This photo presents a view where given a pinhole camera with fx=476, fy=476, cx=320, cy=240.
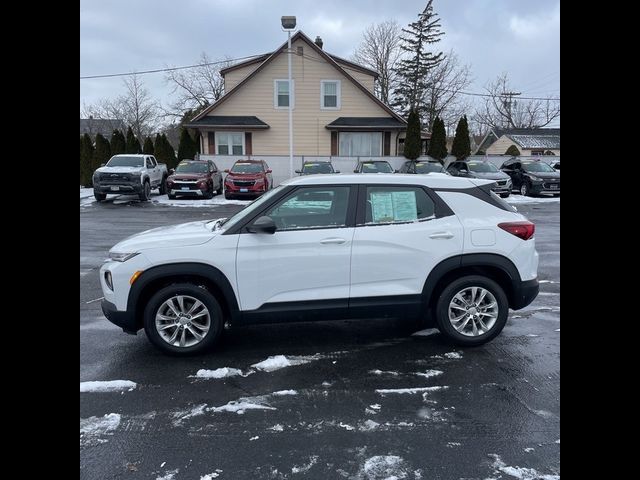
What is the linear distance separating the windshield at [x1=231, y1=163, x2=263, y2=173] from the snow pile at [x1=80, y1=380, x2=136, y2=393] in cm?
1843

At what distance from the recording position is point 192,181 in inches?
844

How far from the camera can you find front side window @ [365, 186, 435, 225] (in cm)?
474

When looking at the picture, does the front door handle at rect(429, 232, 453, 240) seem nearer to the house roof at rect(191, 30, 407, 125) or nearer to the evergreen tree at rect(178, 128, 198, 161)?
the house roof at rect(191, 30, 407, 125)

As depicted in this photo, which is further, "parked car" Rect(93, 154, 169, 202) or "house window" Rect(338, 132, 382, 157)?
"house window" Rect(338, 132, 382, 157)

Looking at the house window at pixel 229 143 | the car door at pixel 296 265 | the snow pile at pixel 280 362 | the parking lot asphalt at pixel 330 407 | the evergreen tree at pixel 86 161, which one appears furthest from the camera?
the house window at pixel 229 143

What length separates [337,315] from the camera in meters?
4.63

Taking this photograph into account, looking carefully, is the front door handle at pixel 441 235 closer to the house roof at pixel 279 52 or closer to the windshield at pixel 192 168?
the windshield at pixel 192 168

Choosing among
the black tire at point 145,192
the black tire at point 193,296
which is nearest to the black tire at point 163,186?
the black tire at point 145,192

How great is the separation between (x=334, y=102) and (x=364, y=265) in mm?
25659

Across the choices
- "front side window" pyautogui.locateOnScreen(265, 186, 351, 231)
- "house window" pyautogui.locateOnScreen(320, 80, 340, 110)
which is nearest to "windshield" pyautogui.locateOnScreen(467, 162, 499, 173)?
"house window" pyautogui.locateOnScreen(320, 80, 340, 110)

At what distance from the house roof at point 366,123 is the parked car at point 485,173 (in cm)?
437

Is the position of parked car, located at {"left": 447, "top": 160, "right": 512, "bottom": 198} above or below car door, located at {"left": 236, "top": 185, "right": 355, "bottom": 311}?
above

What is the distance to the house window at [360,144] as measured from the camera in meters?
29.2
